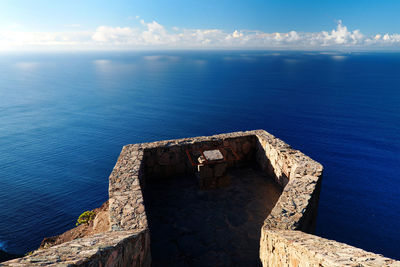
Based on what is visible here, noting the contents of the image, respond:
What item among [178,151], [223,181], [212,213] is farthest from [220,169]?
[178,151]

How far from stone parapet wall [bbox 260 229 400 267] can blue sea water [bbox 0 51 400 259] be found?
3094 cm

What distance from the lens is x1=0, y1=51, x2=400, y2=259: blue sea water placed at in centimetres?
3431

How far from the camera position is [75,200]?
39.2 meters

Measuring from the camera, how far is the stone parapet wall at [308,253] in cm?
325

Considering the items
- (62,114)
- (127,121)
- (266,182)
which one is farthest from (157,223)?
(62,114)

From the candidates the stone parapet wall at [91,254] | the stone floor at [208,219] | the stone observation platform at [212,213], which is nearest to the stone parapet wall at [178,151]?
the stone observation platform at [212,213]

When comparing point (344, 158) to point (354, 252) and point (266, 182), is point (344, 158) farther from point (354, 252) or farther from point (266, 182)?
point (354, 252)

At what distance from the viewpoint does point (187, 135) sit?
56.6 m

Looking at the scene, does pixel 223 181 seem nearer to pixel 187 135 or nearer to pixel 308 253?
pixel 308 253

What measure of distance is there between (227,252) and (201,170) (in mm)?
3120

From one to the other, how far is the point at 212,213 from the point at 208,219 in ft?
1.06

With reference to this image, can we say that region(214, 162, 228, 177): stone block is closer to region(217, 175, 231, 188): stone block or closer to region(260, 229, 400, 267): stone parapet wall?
region(217, 175, 231, 188): stone block

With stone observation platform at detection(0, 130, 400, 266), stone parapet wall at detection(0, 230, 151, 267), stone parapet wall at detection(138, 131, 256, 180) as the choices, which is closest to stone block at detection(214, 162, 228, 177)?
stone observation platform at detection(0, 130, 400, 266)

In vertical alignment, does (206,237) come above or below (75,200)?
above
